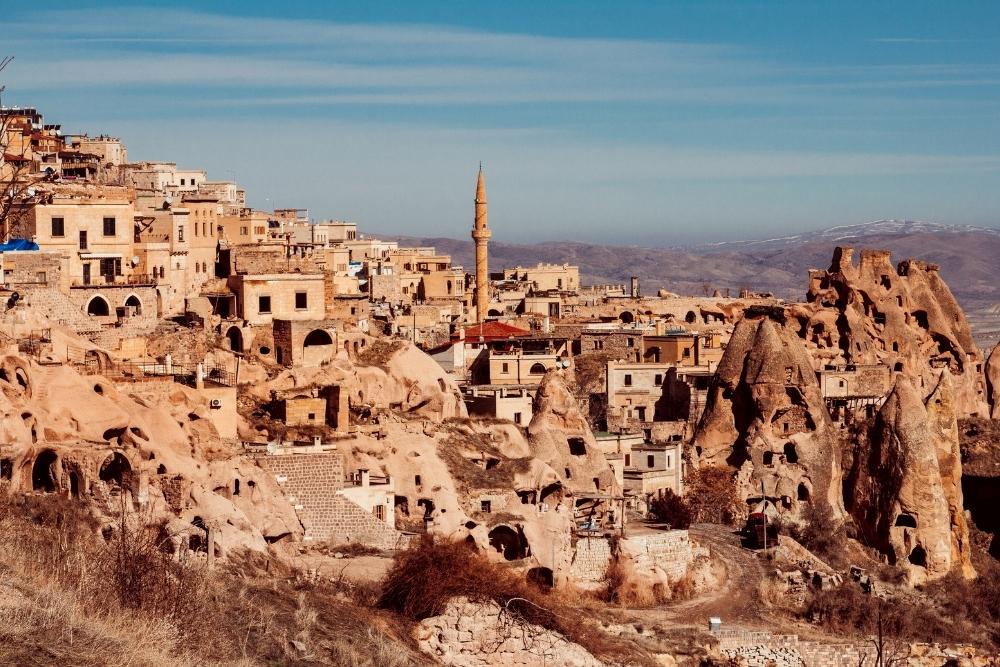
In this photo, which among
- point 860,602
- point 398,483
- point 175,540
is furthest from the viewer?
point 860,602

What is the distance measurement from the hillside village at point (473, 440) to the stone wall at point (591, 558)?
0.06m

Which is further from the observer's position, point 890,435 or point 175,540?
point 890,435

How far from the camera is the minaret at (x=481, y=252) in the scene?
78.9 metres

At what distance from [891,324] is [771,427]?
20.6 metres

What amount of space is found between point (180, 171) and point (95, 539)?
180 ft

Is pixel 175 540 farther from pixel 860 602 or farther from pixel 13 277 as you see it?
pixel 860 602

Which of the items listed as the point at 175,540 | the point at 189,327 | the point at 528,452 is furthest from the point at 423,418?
Result: the point at 175,540

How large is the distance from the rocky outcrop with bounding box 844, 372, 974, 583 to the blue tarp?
80.1ft

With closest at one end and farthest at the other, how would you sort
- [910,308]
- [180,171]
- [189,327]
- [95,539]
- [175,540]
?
[95,539]
[175,540]
[189,327]
[910,308]
[180,171]

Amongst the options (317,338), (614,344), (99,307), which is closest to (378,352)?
(317,338)

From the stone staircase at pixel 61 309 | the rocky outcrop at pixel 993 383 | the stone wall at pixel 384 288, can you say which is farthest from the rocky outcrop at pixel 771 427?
the stone wall at pixel 384 288

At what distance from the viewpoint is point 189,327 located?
4888cm

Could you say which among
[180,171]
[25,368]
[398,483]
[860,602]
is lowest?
[860,602]

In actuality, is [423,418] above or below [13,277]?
below
